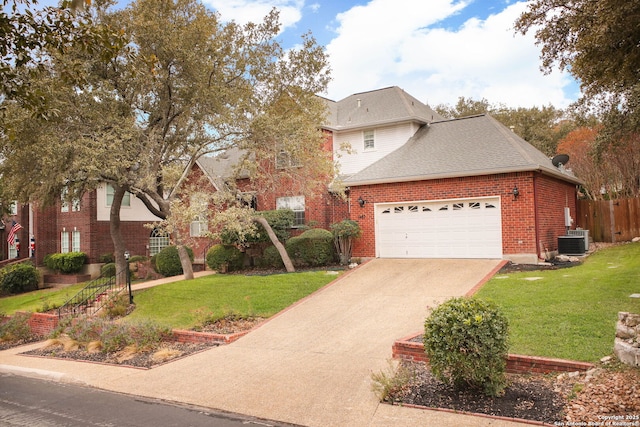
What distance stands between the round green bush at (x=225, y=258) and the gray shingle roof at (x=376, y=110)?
6.82 m

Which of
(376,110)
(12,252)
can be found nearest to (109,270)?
(12,252)

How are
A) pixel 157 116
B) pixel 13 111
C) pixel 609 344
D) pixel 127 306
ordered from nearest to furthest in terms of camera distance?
1. pixel 609 344
2. pixel 13 111
3. pixel 127 306
4. pixel 157 116

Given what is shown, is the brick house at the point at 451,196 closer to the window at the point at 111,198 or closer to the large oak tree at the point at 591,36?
the large oak tree at the point at 591,36

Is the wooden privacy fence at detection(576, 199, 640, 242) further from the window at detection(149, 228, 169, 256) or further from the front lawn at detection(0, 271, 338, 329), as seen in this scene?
the window at detection(149, 228, 169, 256)

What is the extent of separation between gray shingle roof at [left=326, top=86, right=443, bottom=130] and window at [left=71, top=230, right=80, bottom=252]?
15.3m

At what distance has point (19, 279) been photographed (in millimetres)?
23719

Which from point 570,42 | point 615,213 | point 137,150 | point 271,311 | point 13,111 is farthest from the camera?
point 615,213

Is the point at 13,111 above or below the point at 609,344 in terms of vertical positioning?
above

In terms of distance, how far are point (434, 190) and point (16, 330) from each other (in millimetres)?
13381

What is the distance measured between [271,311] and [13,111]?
9.22 m

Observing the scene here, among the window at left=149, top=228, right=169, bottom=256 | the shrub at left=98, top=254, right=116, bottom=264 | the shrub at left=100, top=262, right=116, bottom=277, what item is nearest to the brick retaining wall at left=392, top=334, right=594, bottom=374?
the shrub at left=100, top=262, right=116, bottom=277

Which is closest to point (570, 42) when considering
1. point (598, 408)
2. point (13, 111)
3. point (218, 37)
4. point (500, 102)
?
point (598, 408)

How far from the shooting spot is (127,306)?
14562 mm

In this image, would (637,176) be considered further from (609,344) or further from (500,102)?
(609,344)
